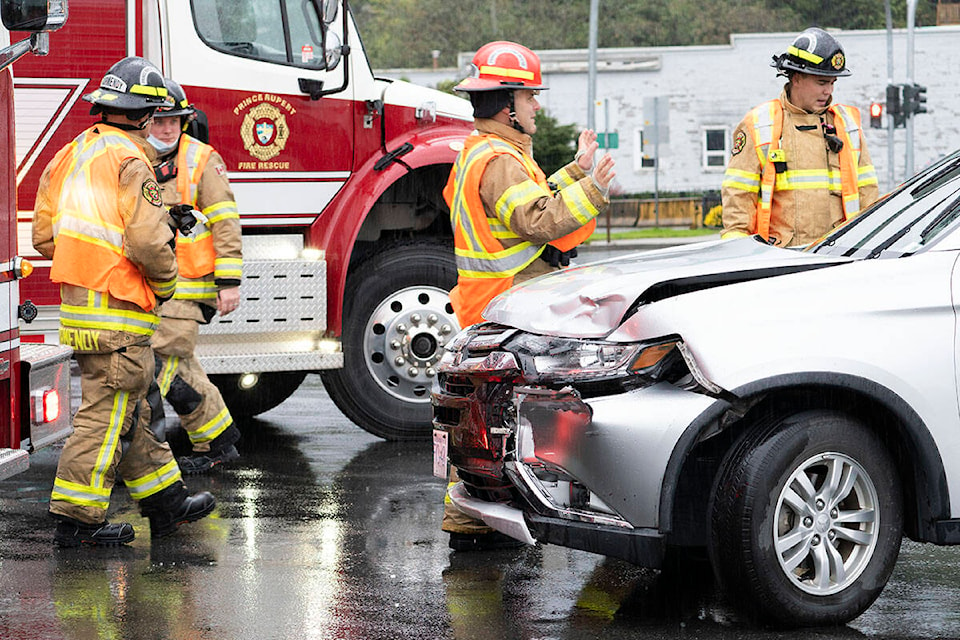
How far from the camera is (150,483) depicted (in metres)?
6.16

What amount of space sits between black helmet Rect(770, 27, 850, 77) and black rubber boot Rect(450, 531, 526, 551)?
2.53 meters

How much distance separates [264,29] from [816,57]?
309 centimetres

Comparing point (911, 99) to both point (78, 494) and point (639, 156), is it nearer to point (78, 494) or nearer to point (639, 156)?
point (639, 156)

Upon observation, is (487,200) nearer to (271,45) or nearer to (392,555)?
(392,555)

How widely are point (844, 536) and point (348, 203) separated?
4.16 meters

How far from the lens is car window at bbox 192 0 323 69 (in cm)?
789

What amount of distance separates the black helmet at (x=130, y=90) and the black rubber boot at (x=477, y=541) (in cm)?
213

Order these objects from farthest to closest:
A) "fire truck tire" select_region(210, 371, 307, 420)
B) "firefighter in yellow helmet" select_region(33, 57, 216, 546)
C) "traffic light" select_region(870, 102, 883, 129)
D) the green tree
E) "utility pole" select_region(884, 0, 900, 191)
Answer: the green tree → "traffic light" select_region(870, 102, 883, 129) → "utility pole" select_region(884, 0, 900, 191) → "fire truck tire" select_region(210, 371, 307, 420) → "firefighter in yellow helmet" select_region(33, 57, 216, 546)

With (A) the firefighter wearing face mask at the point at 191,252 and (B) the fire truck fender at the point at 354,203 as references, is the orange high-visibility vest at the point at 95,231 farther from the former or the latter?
(B) the fire truck fender at the point at 354,203

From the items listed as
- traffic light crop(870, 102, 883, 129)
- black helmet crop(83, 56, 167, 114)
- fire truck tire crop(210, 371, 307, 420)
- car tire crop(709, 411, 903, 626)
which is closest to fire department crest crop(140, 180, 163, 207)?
black helmet crop(83, 56, 167, 114)

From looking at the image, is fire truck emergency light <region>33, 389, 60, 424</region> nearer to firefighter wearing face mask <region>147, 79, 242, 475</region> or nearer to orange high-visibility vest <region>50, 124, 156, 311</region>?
orange high-visibility vest <region>50, 124, 156, 311</region>

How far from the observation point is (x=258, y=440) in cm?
866

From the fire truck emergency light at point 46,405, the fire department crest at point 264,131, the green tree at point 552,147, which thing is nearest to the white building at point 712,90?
the green tree at point 552,147

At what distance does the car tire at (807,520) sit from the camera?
453cm
